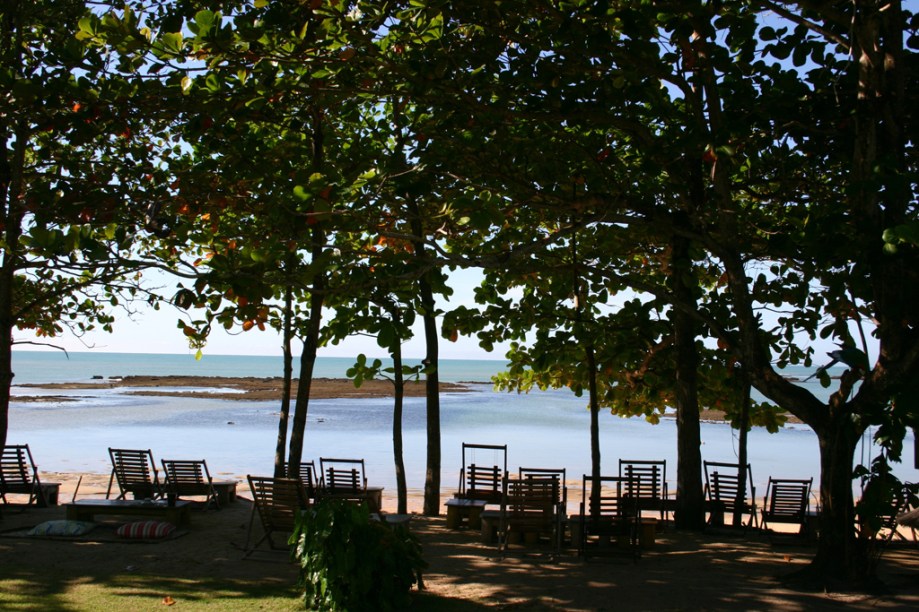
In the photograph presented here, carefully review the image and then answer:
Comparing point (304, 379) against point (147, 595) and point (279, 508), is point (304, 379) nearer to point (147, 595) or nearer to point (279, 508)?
point (279, 508)

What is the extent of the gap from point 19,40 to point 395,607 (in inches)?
315

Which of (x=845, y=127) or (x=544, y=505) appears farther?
(x=544, y=505)

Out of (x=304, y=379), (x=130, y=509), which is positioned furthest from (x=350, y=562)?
(x=304, y=379)

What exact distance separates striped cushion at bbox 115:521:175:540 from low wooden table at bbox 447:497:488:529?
3605mm

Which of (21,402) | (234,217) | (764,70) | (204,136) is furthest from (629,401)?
(21,402)

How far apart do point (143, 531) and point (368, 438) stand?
21241 millimetres

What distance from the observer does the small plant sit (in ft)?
20.4

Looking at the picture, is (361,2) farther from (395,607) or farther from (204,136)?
(395,607)

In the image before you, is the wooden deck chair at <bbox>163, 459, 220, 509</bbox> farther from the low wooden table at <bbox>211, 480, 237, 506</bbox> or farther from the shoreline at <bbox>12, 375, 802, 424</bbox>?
the shoreline at <bbox>12, 375, 802, 424</bbox>

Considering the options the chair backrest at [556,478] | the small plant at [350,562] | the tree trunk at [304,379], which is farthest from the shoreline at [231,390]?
the small plant at [350,562]

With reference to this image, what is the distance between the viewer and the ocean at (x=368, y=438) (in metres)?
23.0

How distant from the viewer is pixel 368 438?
101 feet

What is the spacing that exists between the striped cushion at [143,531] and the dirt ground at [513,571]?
14cm

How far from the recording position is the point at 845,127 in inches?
314
